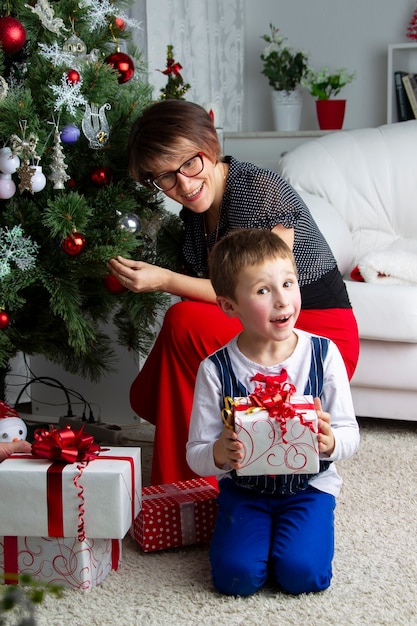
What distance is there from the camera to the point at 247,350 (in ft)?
4.89

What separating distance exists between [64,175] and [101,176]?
4.9 inches

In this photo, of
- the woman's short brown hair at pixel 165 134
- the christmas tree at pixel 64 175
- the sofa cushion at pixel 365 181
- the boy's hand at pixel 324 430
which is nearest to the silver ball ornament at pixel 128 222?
the christmas tree at pixel 64 175

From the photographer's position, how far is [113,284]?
192cm

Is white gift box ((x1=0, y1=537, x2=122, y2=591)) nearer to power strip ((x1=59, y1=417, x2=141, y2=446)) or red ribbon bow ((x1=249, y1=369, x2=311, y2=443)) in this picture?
red ribbon bow ((x1=249, y1=369, x2=311, y2=443))

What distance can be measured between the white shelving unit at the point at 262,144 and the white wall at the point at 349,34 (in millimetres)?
414

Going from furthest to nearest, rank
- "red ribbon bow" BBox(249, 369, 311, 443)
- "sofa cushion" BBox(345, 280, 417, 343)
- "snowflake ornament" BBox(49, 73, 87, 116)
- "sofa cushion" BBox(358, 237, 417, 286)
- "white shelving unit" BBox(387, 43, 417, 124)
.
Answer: "white shelving unit" BBox(387, 43, 417, 124) < "sofa cushion" BBox(358, 237, 417, 286) < "sofa cushion" BBox(345, 280, 417, 343) < "snowflake ornament" BBox(49, 73, 87, 116) < "red ribbon bow" BBox(249, 369, 311, 443)

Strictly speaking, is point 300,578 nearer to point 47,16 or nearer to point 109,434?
point 109,434

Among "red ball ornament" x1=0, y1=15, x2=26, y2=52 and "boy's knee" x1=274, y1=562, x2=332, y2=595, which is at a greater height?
"red ball ornament" x1=0, y1=15, x2=26, y2=52

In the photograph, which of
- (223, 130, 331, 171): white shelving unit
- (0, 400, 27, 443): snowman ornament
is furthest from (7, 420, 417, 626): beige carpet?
(223, 130, 331, 171): white shelving unit

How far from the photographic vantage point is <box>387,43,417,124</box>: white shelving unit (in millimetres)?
3857

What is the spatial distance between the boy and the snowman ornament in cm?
53

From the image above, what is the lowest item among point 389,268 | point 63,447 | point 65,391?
point 65,391

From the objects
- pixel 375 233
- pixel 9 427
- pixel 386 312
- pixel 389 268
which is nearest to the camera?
pixel 9 427

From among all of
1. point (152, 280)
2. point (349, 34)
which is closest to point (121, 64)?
point (152, 280)
